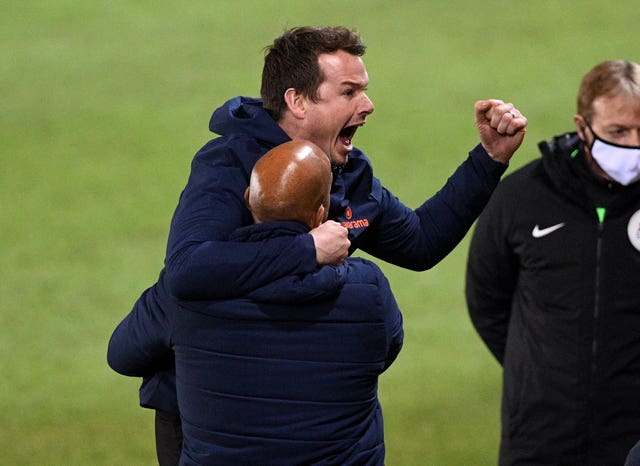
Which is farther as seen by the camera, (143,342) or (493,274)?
(493,274)

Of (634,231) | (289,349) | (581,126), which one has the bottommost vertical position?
(289,349)

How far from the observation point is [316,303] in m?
2.47

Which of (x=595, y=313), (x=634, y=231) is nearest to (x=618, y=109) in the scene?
(x=634, y=231)

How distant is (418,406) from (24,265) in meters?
2.72

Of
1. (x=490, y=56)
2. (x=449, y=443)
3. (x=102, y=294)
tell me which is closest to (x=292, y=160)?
(x=449, y=443)

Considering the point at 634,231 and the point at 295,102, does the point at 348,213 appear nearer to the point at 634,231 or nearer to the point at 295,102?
the point at 295,102

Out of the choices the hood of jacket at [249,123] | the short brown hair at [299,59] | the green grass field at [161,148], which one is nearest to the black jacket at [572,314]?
the short brown hair at [299,59]

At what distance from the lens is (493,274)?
13.7ft

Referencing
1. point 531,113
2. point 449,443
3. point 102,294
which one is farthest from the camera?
point 531,113

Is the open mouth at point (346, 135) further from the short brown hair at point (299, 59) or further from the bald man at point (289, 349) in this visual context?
the bald man at point (289, 349)

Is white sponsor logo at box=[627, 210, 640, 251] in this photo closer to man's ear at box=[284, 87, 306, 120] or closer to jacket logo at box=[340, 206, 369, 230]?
jacket logo at box=[340, 206, 369, 230]

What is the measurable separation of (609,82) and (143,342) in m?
1.91

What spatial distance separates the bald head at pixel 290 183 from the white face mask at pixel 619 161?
1604 millimetres

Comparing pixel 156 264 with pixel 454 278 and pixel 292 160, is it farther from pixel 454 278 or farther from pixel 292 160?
pixel 292 160
